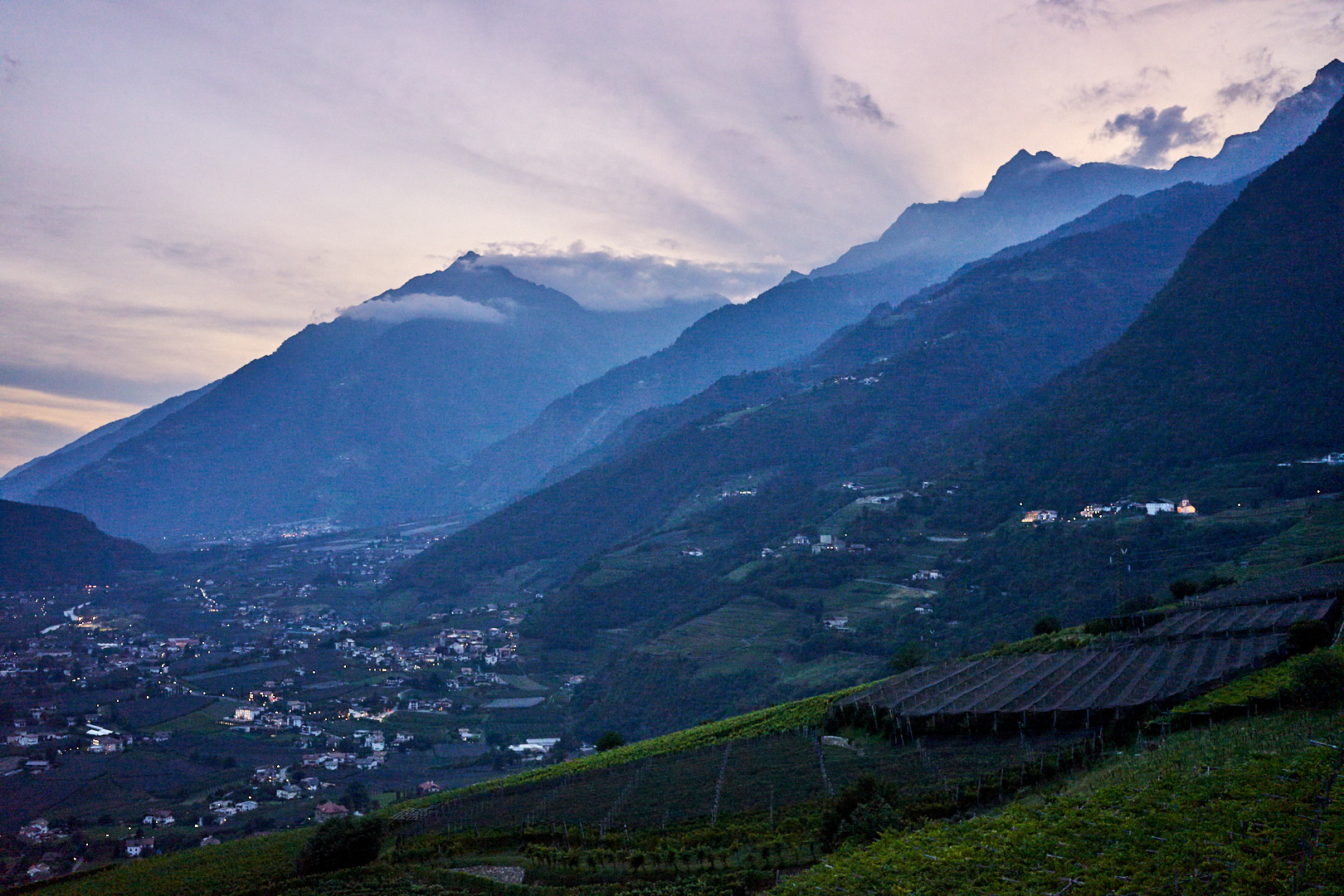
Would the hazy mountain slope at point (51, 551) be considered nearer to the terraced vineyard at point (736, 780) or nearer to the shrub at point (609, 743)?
the shrub at point (609, 743)

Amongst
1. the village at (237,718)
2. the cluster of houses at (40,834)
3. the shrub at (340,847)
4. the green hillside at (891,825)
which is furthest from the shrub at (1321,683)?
the cluster of houses at (40,834)

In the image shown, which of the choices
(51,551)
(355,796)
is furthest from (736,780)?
(51,551)

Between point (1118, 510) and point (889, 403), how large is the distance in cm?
8536

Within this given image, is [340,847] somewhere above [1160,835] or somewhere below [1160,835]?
below

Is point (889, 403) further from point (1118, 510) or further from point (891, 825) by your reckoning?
point (891, 825)

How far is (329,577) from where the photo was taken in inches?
6580

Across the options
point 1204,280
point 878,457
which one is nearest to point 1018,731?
point 1204,280

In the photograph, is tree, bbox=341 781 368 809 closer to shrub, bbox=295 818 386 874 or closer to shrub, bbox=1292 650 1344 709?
shrub, bbox=295 818 386 874

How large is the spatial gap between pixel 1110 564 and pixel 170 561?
7689 inches

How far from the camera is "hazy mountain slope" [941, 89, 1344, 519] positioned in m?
82.4

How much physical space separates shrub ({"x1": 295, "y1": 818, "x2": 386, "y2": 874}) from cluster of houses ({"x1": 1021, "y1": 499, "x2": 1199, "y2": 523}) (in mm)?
69746

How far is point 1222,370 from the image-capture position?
9131cm

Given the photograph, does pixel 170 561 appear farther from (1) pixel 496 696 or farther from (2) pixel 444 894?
(2) pixel 444 894

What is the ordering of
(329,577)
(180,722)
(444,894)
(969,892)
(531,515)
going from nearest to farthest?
1. (969,892)
2. (444,894)
3. (180,722)
4. (329,577)
5. (531,515)
